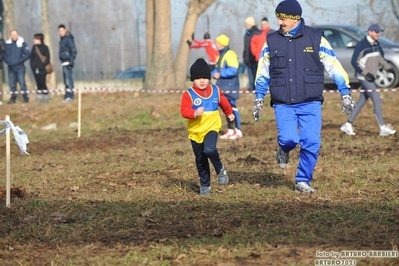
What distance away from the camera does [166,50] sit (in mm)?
25359

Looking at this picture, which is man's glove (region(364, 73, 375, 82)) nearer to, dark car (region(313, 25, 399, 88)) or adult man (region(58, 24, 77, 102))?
dark car (region(313, 25, 399, 88))

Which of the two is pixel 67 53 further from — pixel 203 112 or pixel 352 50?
pixel 203 112

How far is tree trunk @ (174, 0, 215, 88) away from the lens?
84.6 feet

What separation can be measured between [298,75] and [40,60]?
53.4 feet

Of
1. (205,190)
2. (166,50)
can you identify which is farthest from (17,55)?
(205,190)

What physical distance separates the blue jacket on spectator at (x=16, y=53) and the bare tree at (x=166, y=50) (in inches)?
142

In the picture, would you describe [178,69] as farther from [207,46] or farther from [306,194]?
[306,194]

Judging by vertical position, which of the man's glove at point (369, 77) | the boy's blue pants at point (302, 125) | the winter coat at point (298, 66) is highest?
the winter coat at point (298, 66)

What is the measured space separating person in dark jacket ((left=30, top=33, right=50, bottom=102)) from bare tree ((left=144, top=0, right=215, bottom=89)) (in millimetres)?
3005

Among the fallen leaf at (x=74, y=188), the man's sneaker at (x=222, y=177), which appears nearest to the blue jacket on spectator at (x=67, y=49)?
the fallen leaf at (x=74, y=188)

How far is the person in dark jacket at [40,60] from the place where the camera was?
79.8 feet

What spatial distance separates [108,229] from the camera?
8.05 metres

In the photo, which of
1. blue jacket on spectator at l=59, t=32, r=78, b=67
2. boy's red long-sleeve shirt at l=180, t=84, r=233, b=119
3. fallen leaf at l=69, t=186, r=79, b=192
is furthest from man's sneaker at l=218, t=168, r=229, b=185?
blue jacket on spectator at l=59, t=32, r=78, b=67

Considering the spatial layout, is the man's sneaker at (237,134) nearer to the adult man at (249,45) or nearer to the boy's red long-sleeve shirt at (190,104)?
the adult man at (249,45)
